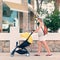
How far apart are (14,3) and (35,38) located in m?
3.44

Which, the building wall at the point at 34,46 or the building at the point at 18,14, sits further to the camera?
the building at the point at 18,14

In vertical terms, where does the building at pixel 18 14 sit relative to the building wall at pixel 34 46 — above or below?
above

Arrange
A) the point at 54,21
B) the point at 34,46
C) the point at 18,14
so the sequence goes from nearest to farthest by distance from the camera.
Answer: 1. the point at 34,46
2. the point at 54,21
3. the point at 18,14

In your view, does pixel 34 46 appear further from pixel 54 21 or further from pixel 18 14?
pixel 18 14

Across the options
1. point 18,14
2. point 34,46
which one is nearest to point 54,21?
point 34,46

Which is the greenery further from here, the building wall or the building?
the building wall

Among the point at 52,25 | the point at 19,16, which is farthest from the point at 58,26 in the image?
the point at 19,16

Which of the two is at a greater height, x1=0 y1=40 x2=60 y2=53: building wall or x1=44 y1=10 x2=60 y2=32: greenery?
x1=44 y1=10 x2=60 y2=32: greenery

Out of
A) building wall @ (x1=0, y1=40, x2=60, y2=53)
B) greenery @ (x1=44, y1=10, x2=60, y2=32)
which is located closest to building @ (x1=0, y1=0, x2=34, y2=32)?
greenery @ (x1=44, y1=10, x2=60, y2=32)

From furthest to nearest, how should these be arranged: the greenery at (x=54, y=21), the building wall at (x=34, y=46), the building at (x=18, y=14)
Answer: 1. the building at (x=18, y=14)
2. the greenery at (x=54, y=21)
3. the building wall at (x=34, y=46)

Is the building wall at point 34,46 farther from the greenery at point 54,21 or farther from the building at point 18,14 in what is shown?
the greenery at point 54,21

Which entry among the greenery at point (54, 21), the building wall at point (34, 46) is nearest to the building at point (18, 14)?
the greenery at point (54, 21)

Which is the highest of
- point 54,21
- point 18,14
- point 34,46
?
point 18,14

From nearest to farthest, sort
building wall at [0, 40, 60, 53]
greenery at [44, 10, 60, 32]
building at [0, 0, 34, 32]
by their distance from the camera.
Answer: building wall at [0, 40, 60, 53], greenery at [44, 10, 60, 32], building at [0, 0, 34, 32]
